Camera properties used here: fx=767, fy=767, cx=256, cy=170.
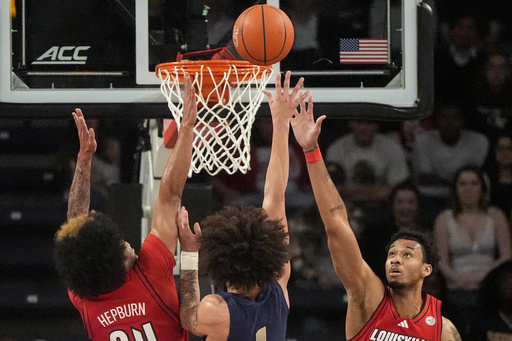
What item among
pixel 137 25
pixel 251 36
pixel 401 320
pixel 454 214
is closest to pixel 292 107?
pixel 251 36

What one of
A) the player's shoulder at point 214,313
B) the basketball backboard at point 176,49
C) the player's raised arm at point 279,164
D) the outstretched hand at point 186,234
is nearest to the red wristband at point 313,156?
the player's raised arm at point 279,164

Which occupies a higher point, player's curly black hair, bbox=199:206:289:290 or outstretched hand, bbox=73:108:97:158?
outstretched hand, bbox=73:108:97:158

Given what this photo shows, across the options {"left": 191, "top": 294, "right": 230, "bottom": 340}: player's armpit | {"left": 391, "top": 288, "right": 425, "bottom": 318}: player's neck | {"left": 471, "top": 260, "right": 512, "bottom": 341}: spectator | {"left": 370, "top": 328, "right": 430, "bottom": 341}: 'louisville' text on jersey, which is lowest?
{"left": 471, "top": 260, "right": 512, "bottom": 341}: spectator

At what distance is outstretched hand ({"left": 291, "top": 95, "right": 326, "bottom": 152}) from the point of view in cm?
321

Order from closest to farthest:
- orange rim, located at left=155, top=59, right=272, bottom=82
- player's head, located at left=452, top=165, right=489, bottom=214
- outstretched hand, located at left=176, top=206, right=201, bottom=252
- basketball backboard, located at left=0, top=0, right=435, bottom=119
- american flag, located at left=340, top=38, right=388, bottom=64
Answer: outstretched hand, located at left=176, top=206, right=201, bottom=252 < orange rim, located at left=155, top=59, right=272, bottom=82 < basketball backboard, located at left=0, top=0, right=435, bottom=119 < american flag, located at left=340, top=38, right=388, bottom=64 < player's head, located at left=452, top=165, right=489, bottom=214

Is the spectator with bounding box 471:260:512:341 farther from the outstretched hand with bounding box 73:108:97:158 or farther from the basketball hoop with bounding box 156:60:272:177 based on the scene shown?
the outstretched hand with bounding box 73:108:97:158

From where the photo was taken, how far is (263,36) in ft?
12.8

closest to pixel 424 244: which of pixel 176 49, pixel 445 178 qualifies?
pixel 176 49

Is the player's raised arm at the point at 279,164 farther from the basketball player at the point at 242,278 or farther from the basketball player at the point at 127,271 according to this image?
the basketball player at the point at 127,271

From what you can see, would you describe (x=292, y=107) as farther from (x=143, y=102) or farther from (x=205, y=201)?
(x=205, y=201)

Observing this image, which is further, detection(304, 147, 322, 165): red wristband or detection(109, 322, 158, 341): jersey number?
detection(304, 147, 322, 165): red wristband

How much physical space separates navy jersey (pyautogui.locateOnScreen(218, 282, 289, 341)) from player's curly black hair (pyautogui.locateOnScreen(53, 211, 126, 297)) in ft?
1.33

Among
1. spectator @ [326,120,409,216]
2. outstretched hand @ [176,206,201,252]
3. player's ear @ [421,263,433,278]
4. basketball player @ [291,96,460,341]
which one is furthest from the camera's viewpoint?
spectator @ [326,120,409,216]

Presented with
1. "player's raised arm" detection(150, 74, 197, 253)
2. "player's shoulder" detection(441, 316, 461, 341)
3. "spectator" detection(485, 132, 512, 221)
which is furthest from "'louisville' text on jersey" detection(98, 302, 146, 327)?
"spectator" detection(485, 132, 512, 221)
